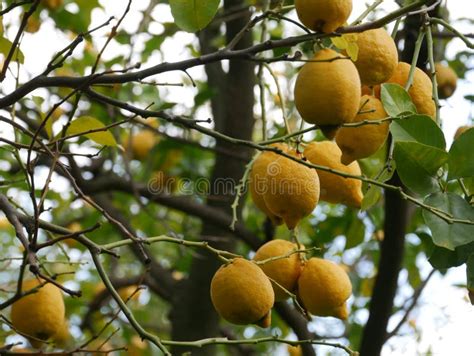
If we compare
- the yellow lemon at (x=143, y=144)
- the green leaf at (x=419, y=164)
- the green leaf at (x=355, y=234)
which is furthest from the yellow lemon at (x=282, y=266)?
the yellow lemon at (x=143, y=144)

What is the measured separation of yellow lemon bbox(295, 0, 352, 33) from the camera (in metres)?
0.85

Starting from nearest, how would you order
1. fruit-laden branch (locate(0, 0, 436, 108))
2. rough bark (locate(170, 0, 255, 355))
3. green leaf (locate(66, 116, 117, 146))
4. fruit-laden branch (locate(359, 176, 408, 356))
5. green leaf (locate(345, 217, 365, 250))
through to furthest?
fruit-laden branch (locate(0, 0, 436, 108)) → green leaf (locate(66, 116, 117, 146)) → fruit-laden branch (locate(359, 176, 408, 356)) → green leaf (locate(345, 217, 365, 250)) → rough bark (locate(170, 0, 255, 355))

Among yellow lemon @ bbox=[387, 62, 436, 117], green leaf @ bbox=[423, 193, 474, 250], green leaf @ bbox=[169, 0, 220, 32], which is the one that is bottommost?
green leaf @ bbox=[423, 193, 474, 250]

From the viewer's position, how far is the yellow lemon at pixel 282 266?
3.53 ft

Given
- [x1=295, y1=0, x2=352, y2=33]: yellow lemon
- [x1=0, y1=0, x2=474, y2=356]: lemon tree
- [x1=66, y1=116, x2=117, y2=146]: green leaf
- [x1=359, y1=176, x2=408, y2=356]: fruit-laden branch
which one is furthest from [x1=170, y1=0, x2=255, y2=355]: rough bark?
[x1=295, y1=0, x2=352, y2=33]: yellow lemon

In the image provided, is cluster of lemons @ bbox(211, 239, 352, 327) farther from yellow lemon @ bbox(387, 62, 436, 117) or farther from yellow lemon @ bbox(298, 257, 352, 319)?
yellow lemon @ bbox(387, 62, 436, 117)

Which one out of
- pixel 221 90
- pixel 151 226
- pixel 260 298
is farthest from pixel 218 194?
pixel 260 298

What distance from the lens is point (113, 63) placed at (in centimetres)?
242

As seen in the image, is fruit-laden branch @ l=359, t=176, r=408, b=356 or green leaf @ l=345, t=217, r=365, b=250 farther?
green leaf @ l=345, t=217, r=365, b=250

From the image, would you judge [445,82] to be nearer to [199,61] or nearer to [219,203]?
[219,203]

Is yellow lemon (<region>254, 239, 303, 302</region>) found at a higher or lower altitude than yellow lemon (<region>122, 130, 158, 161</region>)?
lower

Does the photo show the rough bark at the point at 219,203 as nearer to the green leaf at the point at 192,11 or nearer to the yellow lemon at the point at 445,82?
the yellow lemon at the point at 445,82

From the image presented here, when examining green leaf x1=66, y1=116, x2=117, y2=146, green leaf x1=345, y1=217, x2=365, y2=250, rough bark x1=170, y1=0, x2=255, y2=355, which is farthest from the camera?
rough bark x1=170, y1=0, x2=255, y2=355

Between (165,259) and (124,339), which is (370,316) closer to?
(124,339)
